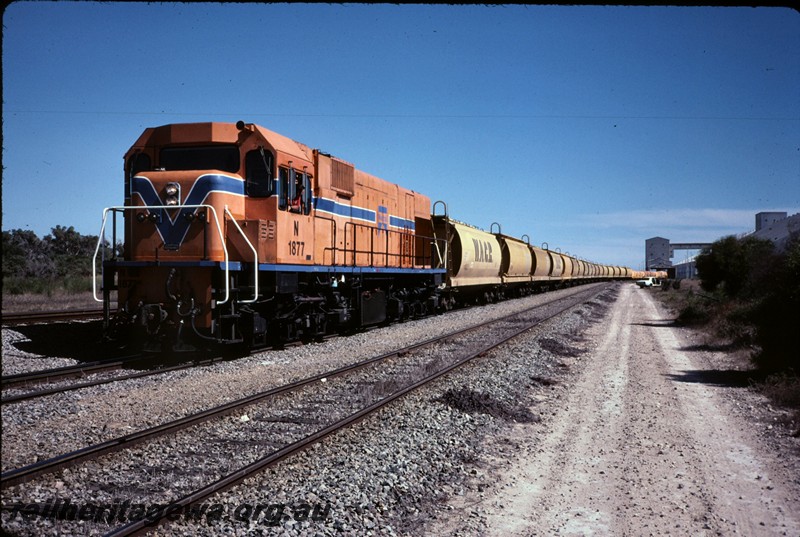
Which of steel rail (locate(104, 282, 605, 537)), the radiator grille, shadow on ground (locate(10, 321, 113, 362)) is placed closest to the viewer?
steel rail (locate(104, 282, 605, 537))

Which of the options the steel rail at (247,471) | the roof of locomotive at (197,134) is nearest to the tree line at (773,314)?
the steel rail at (247,471)

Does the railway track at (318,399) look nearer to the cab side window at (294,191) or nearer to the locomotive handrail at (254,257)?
the locomotive handrail at (254,257)

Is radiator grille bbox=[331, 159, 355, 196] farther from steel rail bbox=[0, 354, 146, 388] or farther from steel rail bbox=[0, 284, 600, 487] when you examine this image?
steel rail bbox=[0, 354, 146, 388]

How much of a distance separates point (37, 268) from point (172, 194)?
29194 millimetres

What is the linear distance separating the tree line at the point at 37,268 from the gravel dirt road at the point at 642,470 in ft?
74.6

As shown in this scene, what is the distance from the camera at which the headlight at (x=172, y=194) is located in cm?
1124

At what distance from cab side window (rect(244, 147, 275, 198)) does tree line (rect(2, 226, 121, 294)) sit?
16165 millimetres

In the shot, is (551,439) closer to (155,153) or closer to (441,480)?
(441,480)

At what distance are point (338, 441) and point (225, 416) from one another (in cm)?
182

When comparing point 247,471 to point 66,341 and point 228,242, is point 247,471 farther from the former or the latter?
point 66,341

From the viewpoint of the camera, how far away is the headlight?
11242mm

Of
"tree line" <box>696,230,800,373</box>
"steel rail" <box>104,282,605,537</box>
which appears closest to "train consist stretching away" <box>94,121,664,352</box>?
"steel rail" <box>104,282,605,537</box>

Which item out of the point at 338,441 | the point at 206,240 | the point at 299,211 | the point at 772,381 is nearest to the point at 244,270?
the point at 206,240

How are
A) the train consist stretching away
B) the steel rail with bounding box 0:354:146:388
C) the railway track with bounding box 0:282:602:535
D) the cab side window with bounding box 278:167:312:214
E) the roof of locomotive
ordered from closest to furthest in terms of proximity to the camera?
the railway track with bounding box 0:282:602:535 < the steel rail with bounding box 0:354:146:388 < the train consist stretching away < the roof of locomotive < the cab side window with bounding box 278:167:312:214
